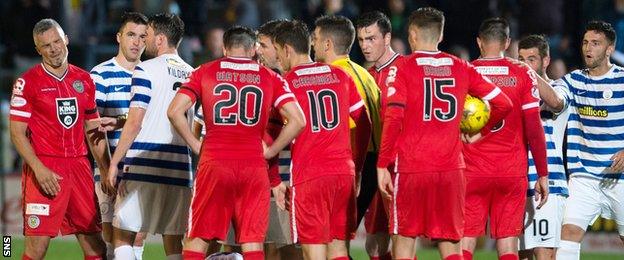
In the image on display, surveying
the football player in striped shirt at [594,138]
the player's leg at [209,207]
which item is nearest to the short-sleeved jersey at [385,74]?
the player's leg at [209,207]

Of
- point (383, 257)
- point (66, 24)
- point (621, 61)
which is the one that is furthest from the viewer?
point (66, 24)

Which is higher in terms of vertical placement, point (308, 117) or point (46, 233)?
point (308, 117)

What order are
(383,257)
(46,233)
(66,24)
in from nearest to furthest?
→ (46,233) → (383,257) → (66,24)

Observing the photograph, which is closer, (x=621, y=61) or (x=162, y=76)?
(x=162, y=76)

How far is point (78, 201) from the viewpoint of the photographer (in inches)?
431

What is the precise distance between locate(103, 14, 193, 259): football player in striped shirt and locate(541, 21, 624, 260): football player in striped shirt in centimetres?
353

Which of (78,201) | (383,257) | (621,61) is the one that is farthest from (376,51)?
(621,61)

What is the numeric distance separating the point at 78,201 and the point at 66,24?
784 cm

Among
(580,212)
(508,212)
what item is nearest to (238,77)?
Answer: (508,212)

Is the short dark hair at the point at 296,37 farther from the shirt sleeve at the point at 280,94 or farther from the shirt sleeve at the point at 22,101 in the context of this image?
the shirt sleeve at the point at 22,101

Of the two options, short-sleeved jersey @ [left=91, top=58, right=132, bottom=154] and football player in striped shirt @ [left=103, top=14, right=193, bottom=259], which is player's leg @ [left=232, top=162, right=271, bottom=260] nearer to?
football player in striped shirt @ [left=103, top=14, right=193, bottom=259]

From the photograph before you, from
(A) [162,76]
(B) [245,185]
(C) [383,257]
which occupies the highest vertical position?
(A) [162,76]

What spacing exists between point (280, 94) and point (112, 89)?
7.87 ft

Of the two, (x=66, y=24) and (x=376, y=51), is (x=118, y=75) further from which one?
(x=66, y=24)
